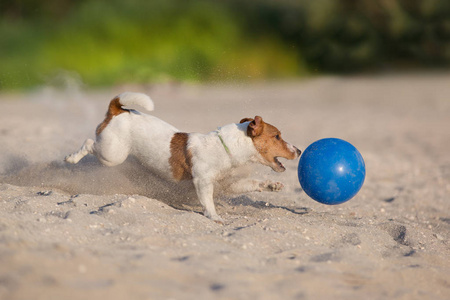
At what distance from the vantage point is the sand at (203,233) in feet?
10.2

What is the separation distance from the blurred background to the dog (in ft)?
39.9

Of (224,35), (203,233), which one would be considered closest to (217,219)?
(203,233)

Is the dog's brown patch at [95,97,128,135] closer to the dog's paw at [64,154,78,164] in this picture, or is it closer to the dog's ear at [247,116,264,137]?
the dog's paw at [64,154,78,164]

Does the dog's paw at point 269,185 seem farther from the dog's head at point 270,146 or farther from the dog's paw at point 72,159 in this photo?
the dog's paw at point 72,159

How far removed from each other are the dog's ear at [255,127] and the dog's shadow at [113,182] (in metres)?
0.75

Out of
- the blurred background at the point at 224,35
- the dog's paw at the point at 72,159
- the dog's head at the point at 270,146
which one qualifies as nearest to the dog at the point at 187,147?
the dog's head at the point at 270,146

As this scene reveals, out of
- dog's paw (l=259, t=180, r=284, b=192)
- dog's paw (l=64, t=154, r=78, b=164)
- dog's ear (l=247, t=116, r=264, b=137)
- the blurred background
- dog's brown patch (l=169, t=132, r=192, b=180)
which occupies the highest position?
the blurred background

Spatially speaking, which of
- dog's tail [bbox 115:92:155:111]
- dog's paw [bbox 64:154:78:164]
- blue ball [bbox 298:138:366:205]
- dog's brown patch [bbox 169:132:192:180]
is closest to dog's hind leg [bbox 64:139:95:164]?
dog's paw [bbox 64:154:78:164]

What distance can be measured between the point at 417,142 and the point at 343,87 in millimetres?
8091

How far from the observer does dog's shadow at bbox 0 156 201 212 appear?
5410 millimetres

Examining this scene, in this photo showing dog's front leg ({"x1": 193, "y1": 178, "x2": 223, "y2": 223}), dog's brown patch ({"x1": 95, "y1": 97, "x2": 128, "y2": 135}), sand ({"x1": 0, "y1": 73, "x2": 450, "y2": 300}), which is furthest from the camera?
dog's brown patch ({"x1": 95, "y1": 97, "x2": 128, "y2": 135})

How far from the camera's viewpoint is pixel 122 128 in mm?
5160

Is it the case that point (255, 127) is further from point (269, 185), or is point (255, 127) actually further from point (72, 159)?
point (72, 159)

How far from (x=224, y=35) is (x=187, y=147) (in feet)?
47.4
